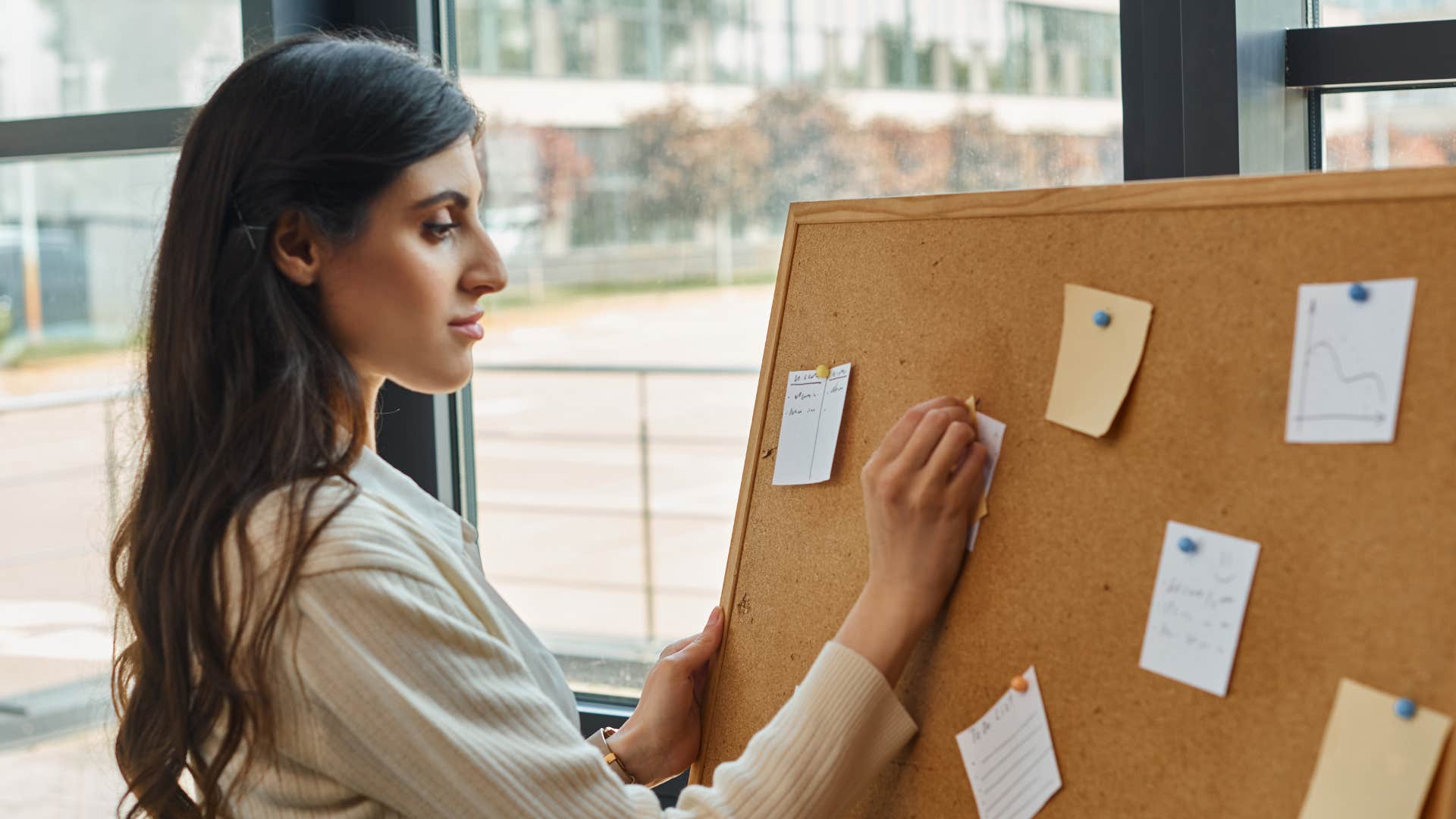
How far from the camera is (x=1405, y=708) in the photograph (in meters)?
0.81

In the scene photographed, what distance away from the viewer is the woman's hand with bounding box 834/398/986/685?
1.07 meters

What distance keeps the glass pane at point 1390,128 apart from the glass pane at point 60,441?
1936 millimetres

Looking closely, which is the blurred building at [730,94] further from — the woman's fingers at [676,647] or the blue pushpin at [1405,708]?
the blue pushpin at [1405,708]

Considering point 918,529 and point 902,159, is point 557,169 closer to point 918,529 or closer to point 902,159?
point 902,159

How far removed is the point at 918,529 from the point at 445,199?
0.50 metres

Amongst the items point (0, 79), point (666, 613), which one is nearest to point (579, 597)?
point (666, 613)

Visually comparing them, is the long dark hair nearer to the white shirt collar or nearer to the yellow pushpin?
the white shirt collar

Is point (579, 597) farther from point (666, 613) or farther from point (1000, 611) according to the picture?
point (1000, 611)

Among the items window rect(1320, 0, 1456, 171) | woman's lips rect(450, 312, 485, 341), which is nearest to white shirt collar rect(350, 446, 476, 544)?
woman's lips rect(450, 312, 485, 341)

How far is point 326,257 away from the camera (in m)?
1.14

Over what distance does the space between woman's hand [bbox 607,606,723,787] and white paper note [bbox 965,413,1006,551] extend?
1.03 feet

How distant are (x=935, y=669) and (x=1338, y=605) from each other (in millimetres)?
342

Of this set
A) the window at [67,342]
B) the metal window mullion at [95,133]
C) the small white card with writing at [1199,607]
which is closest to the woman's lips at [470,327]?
the small white card with writing at [1199,607]

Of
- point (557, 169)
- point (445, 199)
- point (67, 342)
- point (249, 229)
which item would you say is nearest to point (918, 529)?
point (445, 199)
